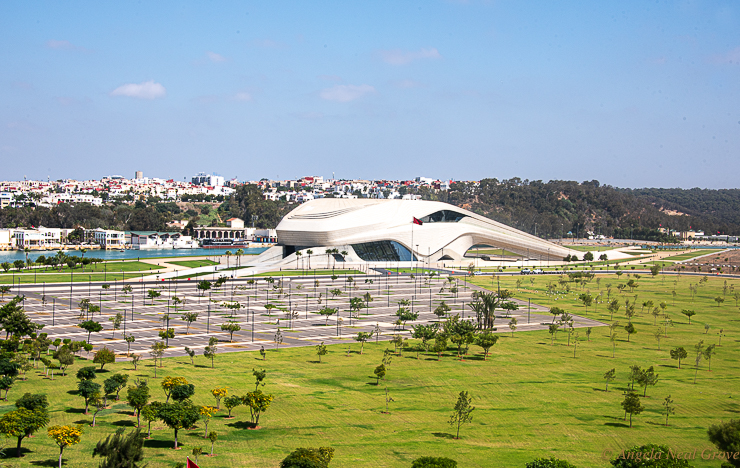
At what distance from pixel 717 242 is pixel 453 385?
179897 mm

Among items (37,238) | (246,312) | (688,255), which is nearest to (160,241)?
(37,238)

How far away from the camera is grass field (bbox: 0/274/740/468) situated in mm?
22156

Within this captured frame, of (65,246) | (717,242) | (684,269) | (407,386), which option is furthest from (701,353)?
(717,242)

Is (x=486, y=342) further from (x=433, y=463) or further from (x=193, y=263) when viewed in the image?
(x=193, y=263)

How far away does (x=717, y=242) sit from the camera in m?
184

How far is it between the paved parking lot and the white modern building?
73.2 ft

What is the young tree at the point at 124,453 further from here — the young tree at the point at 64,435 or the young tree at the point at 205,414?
the young tree at the point at 205,414

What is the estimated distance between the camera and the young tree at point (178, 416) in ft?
71.8

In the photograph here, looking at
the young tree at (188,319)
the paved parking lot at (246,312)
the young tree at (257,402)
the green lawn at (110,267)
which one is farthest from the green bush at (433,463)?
the green lawn at (110,267)

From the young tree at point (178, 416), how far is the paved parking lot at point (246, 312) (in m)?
14.2

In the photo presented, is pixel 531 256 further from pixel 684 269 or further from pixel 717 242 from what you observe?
pixel 717 242

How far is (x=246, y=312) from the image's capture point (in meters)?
53.1

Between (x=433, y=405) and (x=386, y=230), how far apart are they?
73987 millimetres

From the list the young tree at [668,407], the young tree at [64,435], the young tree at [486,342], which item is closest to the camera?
the young tree at [64,435]
